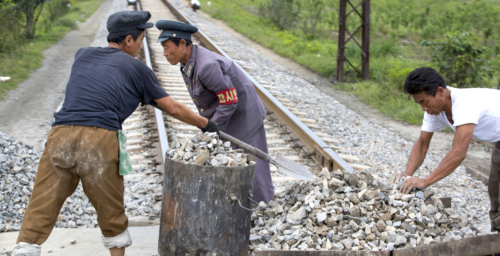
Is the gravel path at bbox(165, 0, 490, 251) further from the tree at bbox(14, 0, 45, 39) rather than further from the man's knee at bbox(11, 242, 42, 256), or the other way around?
the tree at bbox(14, 0, 45, 39)

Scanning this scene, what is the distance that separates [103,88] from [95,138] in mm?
304

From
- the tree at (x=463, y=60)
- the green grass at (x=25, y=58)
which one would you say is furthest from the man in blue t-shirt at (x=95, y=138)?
the tree at (x=463, y=60)

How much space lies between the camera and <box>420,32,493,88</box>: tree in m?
8.46

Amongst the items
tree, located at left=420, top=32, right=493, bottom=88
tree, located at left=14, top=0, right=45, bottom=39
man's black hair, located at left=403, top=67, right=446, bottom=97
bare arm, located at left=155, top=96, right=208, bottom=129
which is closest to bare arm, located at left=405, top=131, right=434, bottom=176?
man's black hair, located at left=403, top=67, right=446, bottom=97

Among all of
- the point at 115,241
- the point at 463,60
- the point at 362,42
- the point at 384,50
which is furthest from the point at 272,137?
the point at 384,50

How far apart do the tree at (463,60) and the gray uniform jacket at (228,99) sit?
6.40 metres

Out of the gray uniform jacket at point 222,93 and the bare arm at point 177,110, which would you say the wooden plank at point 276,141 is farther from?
the bare arm at point 177,110

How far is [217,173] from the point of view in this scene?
8.80 ft

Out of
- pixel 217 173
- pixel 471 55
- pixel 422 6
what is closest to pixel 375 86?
pixel 471 55

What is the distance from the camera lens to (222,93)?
324cm

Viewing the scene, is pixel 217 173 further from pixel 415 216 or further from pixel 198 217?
pixel 415 216

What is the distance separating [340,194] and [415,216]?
0.53 meters

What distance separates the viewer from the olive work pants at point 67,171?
98.9 inches

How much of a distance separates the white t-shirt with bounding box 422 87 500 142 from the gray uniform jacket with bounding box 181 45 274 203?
4.96ft
